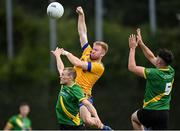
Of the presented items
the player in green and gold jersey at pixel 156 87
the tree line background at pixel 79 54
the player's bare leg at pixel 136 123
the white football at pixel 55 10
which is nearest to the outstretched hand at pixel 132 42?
the player in green and gold jersey at pixel 156 87

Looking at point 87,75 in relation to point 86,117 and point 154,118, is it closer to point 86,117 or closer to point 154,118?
point 86,117

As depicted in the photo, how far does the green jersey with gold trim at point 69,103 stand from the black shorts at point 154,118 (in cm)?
130

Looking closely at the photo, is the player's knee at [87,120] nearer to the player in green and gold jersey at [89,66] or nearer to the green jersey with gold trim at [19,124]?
the player in green and gold jersey at [89,66]

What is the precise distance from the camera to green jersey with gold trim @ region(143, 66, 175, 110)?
13.7 meters

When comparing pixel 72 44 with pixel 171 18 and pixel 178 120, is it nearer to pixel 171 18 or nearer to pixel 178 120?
pixel 171 18

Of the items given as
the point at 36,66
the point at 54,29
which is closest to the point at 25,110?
the point at 36,66

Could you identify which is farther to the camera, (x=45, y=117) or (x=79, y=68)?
(x=45, y=117)

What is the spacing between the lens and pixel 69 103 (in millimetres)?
14391

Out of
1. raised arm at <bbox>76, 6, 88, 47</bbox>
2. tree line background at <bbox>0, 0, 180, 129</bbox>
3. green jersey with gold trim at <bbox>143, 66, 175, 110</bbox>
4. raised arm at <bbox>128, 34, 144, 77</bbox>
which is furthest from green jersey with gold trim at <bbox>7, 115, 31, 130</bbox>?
raised arm at <bbox>128, 34, 144, 77</bbox>

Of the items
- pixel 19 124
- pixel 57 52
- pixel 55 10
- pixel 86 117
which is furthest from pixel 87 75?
pixel 19 124

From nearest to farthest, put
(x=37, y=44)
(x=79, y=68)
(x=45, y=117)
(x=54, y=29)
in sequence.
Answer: (x=79, y=68), (x=45, y=117), (x=54, y=29), (x=37, y=44)

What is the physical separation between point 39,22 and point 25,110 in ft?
86.3

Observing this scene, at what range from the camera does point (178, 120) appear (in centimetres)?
2477

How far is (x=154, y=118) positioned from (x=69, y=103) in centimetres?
180
